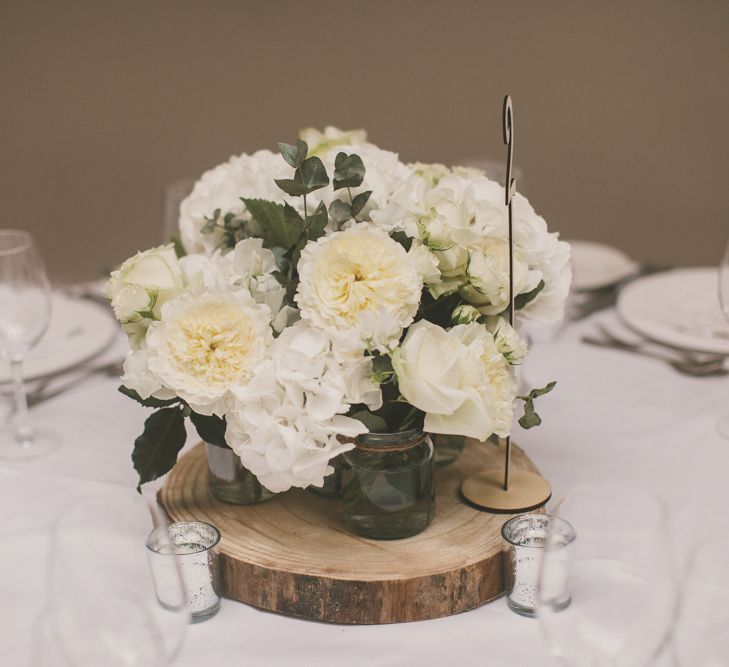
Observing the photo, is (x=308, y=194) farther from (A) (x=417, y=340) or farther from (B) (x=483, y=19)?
(B) (x=483, y=19)

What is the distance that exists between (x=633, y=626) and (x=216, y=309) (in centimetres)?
47

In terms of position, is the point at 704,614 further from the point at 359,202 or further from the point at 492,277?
the point at 359,202

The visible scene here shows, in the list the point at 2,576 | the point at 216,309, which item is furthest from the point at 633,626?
the point at 2,576

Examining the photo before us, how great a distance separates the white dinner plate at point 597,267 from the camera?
68.2 inches

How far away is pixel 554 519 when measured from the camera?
0.73 metres

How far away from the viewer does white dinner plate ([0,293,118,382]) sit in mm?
1469

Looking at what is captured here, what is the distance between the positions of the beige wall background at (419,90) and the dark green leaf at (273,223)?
8.56 feet

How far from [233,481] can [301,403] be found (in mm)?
216

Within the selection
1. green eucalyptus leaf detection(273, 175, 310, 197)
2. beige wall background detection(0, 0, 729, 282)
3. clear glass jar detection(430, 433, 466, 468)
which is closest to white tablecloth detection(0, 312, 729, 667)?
clear glass jar detection(430, 433, 466, 468)

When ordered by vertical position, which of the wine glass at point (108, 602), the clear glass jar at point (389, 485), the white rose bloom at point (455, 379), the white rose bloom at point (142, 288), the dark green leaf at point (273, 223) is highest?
the dark green leaf at point (273, 223)

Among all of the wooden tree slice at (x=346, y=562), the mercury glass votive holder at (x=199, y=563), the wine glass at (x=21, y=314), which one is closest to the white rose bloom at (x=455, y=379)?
the wooden tree slice at (x=346, y=562)

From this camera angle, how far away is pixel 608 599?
26.3 inches

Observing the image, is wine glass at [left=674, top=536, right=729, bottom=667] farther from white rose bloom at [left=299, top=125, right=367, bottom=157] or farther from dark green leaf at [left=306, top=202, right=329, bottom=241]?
white rose bloom at [left=299, top=125, right=367, bottom=157]

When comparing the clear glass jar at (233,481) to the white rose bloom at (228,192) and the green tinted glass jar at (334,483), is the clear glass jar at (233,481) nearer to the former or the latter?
the green tinted glass jar at (334,483)
